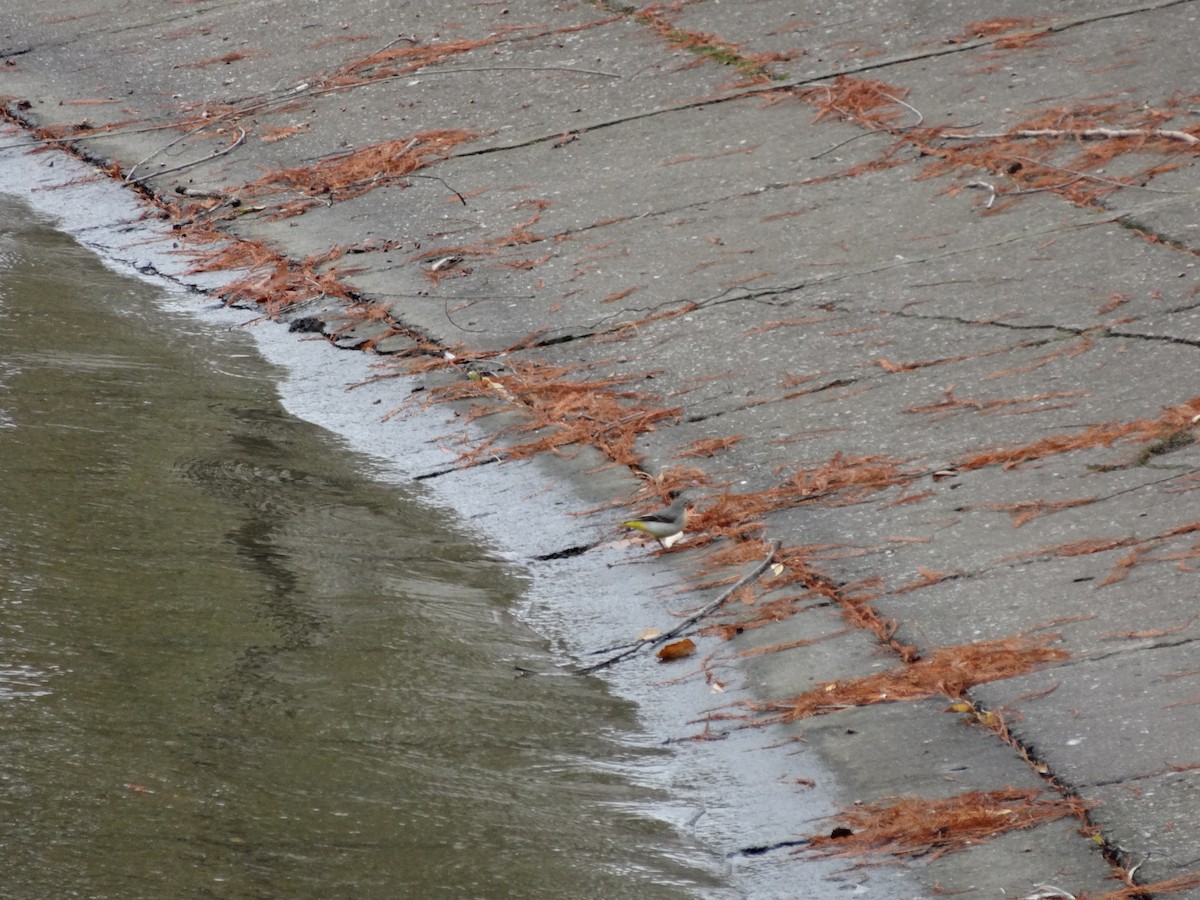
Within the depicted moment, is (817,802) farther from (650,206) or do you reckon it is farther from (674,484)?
(650,206)

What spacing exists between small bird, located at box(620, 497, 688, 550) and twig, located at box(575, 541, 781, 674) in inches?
11.4

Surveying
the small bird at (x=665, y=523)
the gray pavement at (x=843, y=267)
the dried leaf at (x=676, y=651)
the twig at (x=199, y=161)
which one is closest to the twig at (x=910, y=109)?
the gray pavement at (x=843, y=267)

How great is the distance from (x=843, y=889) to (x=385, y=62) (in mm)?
5697

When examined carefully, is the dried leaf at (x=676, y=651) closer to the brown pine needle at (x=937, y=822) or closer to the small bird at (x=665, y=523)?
the small bird at (x=665, y=523)

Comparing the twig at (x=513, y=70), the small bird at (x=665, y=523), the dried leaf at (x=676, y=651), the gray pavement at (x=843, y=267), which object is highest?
the twig at (x=513, y=70)

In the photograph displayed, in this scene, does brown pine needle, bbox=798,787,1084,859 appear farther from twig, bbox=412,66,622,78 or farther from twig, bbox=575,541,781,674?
twig, bbox=412,66,622,78

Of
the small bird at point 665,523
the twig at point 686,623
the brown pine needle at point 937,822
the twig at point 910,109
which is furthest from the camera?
the twig at point 910,109

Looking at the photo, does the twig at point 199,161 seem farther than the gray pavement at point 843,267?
Yes

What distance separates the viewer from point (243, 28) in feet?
26.7

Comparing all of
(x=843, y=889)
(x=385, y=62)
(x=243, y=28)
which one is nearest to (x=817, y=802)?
(x=843, y=889)

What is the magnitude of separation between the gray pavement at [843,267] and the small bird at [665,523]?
0.07 metres

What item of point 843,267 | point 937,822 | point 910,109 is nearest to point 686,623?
point 937,822

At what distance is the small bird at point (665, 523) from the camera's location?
3.87m

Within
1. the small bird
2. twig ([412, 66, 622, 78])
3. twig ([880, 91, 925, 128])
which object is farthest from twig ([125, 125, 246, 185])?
the small bird
